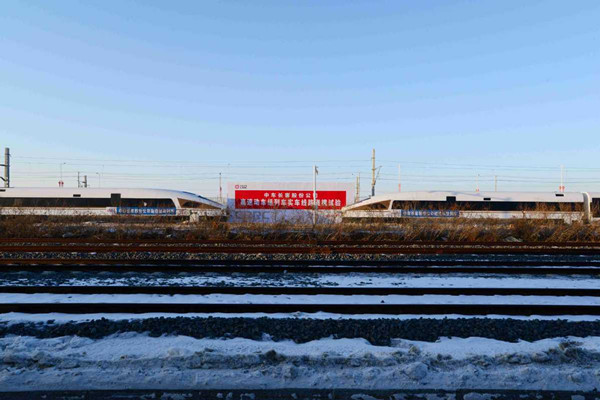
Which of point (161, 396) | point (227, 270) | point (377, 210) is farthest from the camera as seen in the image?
point (377, 210)

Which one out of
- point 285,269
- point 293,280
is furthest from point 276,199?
point 293,280

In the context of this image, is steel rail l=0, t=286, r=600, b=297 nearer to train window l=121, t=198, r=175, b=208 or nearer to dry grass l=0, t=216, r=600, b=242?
dry grass l=0, t=216, r=600, b=242

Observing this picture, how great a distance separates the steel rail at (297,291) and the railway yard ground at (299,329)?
2 cm

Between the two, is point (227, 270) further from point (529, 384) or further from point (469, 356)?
point (529, 384)

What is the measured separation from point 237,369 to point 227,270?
4.34 m

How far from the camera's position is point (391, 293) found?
18.6ft

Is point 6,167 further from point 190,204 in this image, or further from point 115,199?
point 190,204

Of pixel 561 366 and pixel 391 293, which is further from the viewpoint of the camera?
pixel 391 293

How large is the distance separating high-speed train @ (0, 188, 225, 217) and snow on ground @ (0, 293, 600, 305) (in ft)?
60.1

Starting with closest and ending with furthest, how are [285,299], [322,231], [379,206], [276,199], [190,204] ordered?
[285,299], [322,231], [379,206], [190,204], [276,199]

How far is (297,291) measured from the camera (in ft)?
18.6

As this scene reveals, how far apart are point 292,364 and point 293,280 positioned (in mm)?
3493

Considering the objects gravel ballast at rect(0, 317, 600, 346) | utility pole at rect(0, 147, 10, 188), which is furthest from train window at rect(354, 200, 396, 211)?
utility pole at rect(0, 147, 10, 188)

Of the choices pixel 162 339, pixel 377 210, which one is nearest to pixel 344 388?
pixel 162 339
